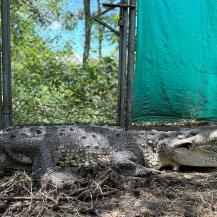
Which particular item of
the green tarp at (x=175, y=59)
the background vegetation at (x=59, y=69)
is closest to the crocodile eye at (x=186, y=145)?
the green tarp at (x=175, y=59)

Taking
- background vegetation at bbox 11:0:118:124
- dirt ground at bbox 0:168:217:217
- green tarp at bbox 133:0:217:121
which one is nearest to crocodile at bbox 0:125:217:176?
dirt ground at bbox 0:168:217:217

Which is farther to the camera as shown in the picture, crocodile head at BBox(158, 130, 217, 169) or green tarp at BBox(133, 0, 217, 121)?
green tarp at BBox(133, 0, 217, 121)

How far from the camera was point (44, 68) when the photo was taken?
8125 mm

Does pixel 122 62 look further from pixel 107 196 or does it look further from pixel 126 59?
pixel 107 196

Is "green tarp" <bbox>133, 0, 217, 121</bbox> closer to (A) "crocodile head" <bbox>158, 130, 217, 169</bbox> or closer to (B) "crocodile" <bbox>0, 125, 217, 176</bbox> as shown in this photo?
(B) "crocodile" <bbox>0, 125, 217, 176</bbox>

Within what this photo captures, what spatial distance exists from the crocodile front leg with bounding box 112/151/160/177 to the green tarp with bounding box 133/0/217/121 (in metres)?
1.14

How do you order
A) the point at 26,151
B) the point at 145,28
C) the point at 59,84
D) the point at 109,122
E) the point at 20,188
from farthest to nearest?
the point at 59,84 < the point at 109,122 < the point at 145,28 < the point at 26,151 < the point at 20,188

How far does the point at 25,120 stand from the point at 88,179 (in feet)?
6.46

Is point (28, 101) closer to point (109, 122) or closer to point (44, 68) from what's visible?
point (109, 122)

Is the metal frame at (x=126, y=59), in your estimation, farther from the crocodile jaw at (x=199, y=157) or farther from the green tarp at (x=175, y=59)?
the crocodile jaw at (x=199, y=157)

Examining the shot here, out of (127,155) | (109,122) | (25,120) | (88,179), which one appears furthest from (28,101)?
(88,179)

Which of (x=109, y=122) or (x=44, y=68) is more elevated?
(x=44, y=68)

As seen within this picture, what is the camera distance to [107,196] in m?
3.45

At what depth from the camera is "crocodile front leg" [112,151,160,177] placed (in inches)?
163
